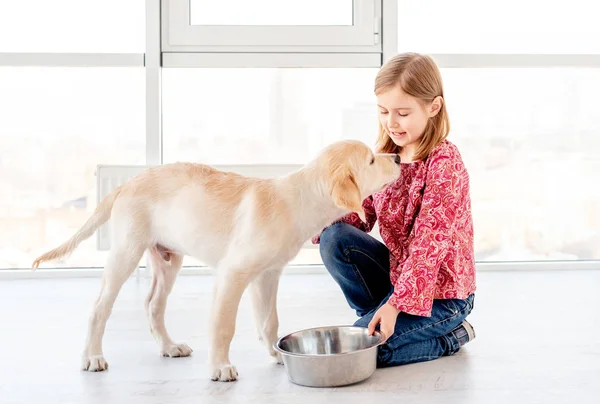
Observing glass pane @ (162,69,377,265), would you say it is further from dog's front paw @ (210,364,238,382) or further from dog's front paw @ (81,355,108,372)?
dog's front paw @ (210,364,238,382)

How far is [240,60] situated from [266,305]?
7.74 ft

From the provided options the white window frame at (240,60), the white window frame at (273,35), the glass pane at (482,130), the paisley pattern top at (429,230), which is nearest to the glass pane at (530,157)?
the glass pane at (482,130)

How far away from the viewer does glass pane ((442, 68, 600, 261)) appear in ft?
15.0

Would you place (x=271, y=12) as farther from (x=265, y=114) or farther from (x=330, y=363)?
(x=330, y=363)

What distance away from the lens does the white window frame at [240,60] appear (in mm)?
4250

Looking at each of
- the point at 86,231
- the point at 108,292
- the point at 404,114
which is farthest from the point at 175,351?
the point at 404,114

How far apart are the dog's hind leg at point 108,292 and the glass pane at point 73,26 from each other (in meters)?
2.43

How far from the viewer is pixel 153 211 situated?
2.23m

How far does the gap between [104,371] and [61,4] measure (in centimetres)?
282

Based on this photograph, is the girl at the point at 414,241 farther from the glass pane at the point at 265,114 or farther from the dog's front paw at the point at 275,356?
the glass pane at the point at 265,114

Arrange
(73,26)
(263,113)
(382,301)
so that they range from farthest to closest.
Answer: (263,113) → (73,26) → (382,301)

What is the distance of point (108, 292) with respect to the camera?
2.21 meters

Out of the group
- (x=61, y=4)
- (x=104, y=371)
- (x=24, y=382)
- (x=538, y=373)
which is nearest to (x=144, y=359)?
(x=104, y=371)

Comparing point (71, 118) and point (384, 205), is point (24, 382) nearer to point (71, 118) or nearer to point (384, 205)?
point (384, 205)
